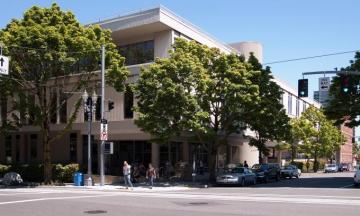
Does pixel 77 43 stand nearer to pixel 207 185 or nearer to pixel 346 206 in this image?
pixel 207 185

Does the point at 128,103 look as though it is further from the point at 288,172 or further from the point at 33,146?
the point at 288,172

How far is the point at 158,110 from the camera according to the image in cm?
3462

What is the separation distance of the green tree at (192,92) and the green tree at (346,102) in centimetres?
813

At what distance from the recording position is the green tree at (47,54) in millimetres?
32250

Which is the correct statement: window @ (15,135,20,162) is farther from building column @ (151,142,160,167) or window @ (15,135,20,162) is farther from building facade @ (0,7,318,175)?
building column @ (151,142,160,167)

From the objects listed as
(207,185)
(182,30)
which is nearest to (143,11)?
(182,30)

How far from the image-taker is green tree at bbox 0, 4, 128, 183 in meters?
32.2

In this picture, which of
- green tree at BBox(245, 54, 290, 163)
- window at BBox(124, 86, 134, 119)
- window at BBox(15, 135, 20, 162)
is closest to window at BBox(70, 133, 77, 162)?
window at BBox(124, 86, 134, 119)

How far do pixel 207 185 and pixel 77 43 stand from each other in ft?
42.8

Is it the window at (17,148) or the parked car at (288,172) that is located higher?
the window at (17,148)

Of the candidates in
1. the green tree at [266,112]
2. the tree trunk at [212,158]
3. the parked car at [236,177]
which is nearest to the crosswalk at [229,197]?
the parked car at [236,177]

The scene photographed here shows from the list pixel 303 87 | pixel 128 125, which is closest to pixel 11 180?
pixel 128 125

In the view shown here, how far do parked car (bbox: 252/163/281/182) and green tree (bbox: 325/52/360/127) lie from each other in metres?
6.73

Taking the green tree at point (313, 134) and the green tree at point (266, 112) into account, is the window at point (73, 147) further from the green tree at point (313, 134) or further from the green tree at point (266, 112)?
the green tree at point (313, 134)
